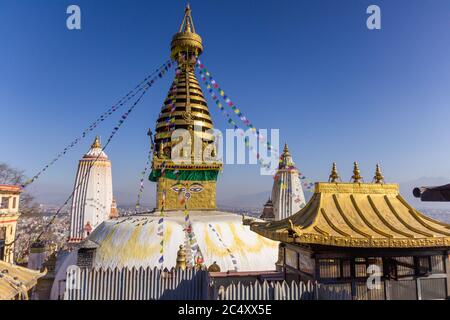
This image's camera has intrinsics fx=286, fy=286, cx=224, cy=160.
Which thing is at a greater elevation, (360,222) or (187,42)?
(187,42)

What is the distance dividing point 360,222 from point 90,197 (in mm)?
24797

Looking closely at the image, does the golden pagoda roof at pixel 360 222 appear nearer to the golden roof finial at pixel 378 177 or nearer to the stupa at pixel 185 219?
the golden roof finial at pixel 378 177

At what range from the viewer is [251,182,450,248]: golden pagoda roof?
554 centimetres

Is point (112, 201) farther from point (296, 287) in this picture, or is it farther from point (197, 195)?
point (296, 287)

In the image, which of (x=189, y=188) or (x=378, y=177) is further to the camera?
(x=189, y=188)

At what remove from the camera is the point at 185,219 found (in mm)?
14594

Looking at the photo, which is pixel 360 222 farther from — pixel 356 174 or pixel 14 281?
pixel 14 281

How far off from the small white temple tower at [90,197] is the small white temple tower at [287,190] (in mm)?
15921

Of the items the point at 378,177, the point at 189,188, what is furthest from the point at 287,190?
the point at 378,177

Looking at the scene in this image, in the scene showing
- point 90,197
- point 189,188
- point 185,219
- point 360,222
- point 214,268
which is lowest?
point 214,268

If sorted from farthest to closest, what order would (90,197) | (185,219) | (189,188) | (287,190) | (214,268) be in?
1. (287,190)
2. (90,197)
3. (189,188)
4. (185,219)
5. (214,268)

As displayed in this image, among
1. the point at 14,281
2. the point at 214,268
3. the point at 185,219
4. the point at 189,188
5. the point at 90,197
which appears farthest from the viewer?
the point at 90,197

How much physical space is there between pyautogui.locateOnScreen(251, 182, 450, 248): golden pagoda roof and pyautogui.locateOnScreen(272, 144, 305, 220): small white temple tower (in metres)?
19.9

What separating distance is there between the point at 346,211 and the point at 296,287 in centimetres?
221
